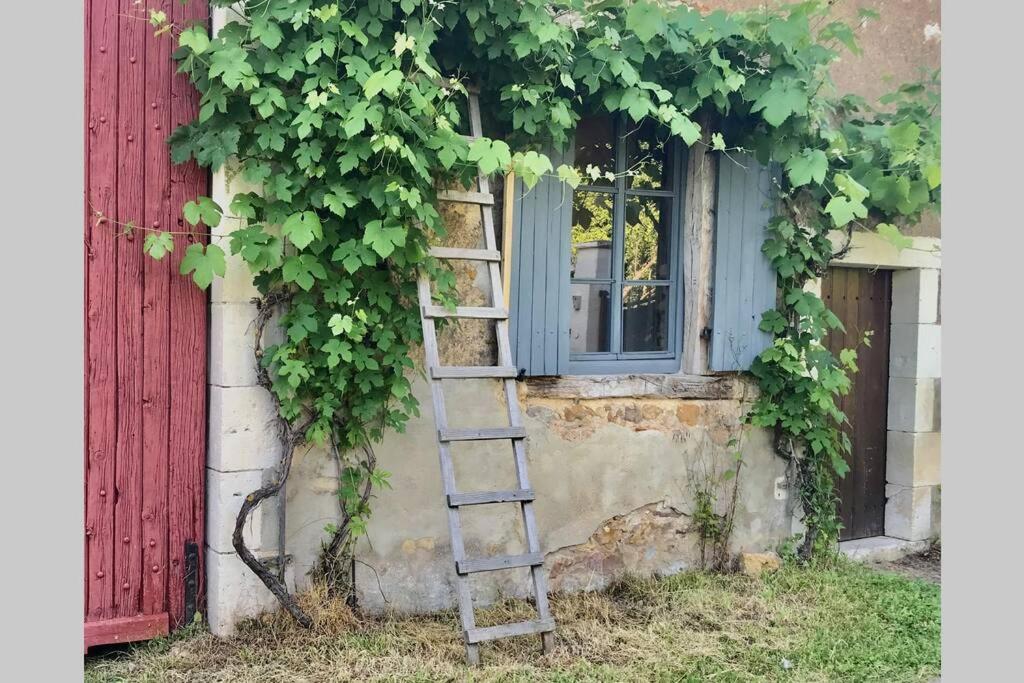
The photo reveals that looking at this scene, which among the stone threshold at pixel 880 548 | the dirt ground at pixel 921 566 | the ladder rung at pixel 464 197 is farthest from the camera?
the stone threshold at pixel 880 548

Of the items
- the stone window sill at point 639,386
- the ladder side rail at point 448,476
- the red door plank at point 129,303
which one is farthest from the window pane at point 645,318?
the red door plank at point 129,303

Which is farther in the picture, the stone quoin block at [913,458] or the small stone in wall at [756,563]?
the stone quoin block at [913,458]

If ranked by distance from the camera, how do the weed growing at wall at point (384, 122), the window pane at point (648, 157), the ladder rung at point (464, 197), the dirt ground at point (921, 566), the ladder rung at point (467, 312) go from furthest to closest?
the dirt ground at point (921, 566)
the window pane at point (648, 157)
the ladder rung at point (464, 197)
the ladder rung at point (467, 312)
the weed growing at wall at point (384, 122)

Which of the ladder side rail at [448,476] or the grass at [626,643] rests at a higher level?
the ladder side rail at [448,476]

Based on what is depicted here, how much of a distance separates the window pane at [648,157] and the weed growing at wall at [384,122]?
31 cm

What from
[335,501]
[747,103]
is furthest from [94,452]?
[747,103]

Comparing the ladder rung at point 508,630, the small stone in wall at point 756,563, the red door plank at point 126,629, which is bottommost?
the small stone in wall at point 756,563

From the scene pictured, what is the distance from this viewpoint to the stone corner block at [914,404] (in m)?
5.72

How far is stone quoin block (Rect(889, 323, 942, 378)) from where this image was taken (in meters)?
5.74

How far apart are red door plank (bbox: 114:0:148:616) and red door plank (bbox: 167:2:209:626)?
131 mm

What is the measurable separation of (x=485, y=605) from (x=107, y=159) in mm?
2561

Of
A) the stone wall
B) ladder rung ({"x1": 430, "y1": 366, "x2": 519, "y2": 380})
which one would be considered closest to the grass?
the stone wall

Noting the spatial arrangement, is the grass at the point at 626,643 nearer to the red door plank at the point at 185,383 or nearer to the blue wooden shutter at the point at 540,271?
the red door plank at the point at 185,383

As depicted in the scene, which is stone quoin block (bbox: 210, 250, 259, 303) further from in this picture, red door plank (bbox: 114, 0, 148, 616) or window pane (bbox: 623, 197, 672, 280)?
window pane (bbox: 623, 197, 672, 280)
